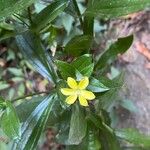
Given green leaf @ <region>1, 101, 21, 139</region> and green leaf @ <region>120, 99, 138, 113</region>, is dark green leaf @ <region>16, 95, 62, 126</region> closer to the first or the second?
green leaf @ <region>1, 101, 21, 139</region>

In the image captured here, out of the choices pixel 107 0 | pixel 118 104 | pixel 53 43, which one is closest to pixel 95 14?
pixel 107 0

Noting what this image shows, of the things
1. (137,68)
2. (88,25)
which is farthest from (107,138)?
(137,68)

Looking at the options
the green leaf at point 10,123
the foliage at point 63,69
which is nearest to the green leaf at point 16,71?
the foliage at point 63,69

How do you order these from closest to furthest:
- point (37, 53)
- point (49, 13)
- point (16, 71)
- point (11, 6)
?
point (11, 6) → point (49, 13) → point (37, 53) → point (16, 71)

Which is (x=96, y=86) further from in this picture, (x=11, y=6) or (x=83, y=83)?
(x=11, y=6)

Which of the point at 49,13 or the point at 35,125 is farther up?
the point at 49,13

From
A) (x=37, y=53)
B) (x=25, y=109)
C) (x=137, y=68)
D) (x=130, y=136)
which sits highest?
(x=37, y=53)
